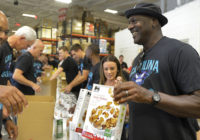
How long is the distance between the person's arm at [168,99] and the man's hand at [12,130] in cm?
101

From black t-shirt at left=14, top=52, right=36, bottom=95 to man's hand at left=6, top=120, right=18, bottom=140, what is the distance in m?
1.35

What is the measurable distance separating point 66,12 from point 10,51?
5660 millimetres

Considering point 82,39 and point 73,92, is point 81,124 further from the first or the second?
point 82,39

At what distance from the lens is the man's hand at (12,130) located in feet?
4.87

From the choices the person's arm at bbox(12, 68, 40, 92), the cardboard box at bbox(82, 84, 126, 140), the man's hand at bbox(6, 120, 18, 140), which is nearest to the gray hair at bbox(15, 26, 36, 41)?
the person's arm at bbox(12, 68, 40, 92)

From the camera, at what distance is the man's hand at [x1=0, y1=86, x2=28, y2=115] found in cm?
79

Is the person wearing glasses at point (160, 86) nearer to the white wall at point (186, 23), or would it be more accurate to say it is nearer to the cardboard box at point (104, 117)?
the cardboard box at point (104, 117)

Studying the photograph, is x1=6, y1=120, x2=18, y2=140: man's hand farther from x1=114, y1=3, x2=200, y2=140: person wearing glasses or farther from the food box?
the food box

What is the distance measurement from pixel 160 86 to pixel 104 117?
1.59ft

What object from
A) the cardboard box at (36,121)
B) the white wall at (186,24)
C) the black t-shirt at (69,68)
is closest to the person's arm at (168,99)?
the cardboard box at (36,121)

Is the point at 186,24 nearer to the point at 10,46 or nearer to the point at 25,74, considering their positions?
the point at 25,74

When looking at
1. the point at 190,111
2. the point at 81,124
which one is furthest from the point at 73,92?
the point at 190,111

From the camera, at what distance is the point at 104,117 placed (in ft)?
4.33

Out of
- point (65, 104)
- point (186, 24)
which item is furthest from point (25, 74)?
point (186, 24)
